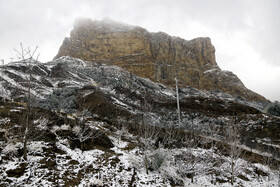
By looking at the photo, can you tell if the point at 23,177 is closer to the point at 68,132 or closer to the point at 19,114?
the point at 68,132

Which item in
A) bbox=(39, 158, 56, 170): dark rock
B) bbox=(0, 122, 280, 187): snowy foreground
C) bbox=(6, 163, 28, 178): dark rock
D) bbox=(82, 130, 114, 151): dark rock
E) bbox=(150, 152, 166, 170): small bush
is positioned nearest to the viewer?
bbox=(6, 163, 28, 178): dark rock

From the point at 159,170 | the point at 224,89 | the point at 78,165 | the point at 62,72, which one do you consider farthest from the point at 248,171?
the point at 224,89

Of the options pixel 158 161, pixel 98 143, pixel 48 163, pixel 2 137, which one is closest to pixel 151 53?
pixel 98 143

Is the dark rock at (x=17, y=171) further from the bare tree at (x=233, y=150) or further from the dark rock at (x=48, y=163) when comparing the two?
the bare tree at (x=233, y=150)

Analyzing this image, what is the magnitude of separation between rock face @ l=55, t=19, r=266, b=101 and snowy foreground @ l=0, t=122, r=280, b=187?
330 ft

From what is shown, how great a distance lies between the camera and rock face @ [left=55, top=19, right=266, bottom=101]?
116m

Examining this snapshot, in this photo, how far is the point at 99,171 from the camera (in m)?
9.11

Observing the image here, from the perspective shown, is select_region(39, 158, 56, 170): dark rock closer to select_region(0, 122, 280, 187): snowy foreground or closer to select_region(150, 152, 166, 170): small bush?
select_region(0, 122, 280, 187): snowy foreground

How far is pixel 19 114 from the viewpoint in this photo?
1363 centimetres

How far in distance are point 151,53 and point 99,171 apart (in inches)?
5492

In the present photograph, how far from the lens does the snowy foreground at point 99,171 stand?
24.3 feet

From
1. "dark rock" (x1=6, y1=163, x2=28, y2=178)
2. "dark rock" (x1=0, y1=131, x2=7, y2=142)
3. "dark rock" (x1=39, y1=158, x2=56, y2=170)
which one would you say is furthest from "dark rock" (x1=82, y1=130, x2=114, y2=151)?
"dark rock" (x1=0, y1=131, x2=7, y2=142)

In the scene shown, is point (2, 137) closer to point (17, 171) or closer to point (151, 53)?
point (17, 171)

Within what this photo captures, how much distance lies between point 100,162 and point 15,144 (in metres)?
4.94
